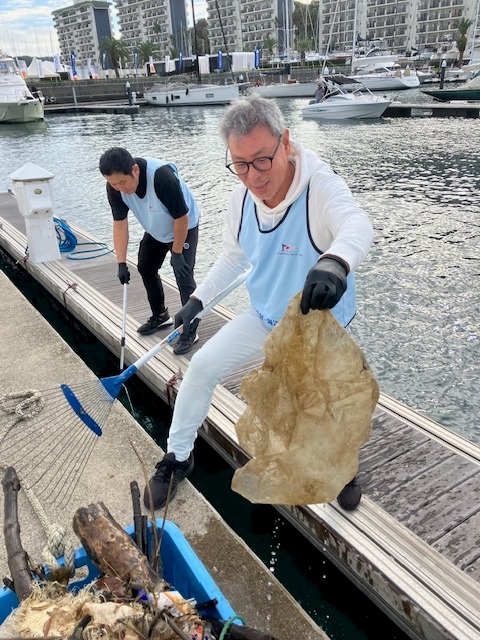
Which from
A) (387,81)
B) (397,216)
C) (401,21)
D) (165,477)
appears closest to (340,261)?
(165,477)

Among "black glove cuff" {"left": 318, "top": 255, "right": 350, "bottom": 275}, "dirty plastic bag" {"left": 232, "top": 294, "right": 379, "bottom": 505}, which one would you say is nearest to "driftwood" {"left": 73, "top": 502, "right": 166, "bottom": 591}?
"dirty plastic bag" {"left": 232, "top": 294, "right": 379, "bottom": 505}

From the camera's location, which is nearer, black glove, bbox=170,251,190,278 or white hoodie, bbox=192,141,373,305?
white hoodie, bbox=192,141,373,305

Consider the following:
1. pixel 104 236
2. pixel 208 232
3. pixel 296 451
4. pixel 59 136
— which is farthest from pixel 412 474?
pixel 59 136

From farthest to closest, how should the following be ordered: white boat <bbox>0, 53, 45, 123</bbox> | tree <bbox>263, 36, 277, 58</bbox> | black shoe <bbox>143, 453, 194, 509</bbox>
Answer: tree <bbox>263, 36, 277, 58</bbox> → white boat <bbox>0, 53, 45, 123</bbox> → black shoe <bbox>143, 453, 194, 509</bbox>

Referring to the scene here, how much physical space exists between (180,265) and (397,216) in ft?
27.4

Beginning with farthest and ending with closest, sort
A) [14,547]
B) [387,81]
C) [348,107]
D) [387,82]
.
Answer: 1. [387,82]
2. [387,81]
3. [348,107]
4. [14,547]

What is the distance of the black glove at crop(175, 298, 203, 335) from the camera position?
9.80 ft

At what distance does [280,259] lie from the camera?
7.99ft

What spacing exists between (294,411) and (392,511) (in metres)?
1.23

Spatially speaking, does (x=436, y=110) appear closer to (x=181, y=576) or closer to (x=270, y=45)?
(x=181, y=576)

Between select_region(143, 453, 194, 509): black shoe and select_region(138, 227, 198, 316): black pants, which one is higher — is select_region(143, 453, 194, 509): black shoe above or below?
below

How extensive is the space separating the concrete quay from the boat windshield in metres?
41.4

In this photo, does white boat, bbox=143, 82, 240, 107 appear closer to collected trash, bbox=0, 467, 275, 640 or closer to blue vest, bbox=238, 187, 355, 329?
blue vest, bbox=238, 187, 355, 329

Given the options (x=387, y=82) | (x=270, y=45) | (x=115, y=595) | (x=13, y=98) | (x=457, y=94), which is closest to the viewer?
(x=115, y=595)
